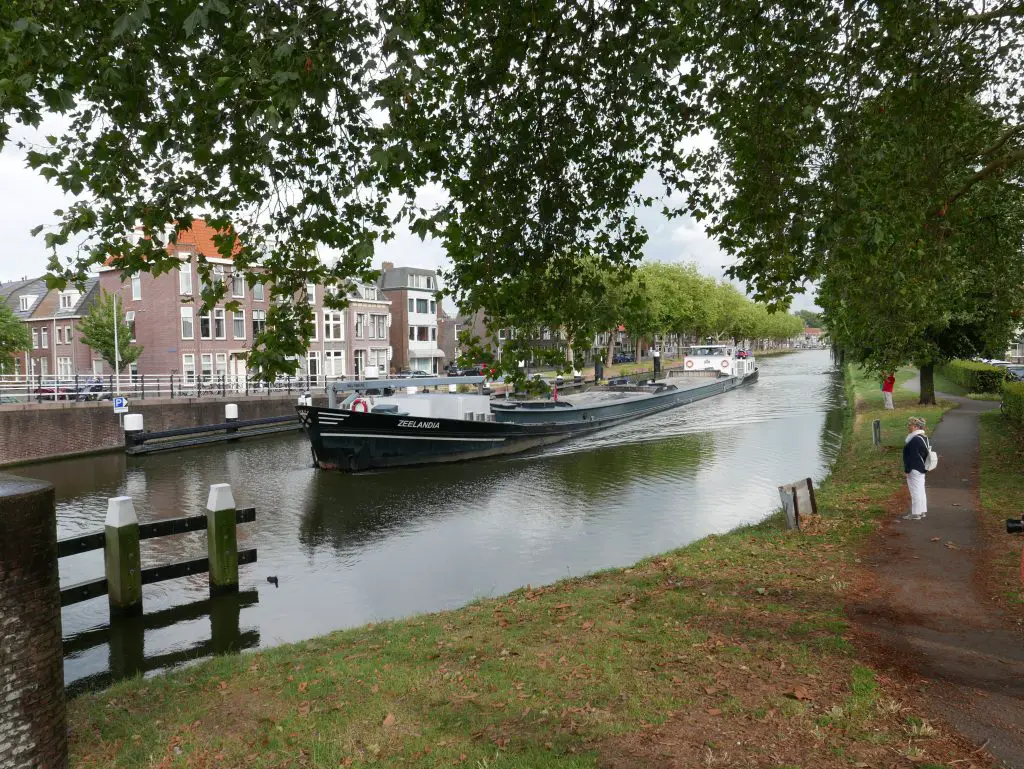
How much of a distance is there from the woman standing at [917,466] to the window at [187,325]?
45.7 m

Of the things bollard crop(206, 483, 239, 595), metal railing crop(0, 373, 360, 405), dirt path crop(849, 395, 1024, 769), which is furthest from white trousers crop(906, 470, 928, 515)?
metal railing crop(0, 373, 360, 405)

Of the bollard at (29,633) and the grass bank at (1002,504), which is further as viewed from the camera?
the grass bank at (1002,504)

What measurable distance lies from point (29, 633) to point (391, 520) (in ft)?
52.3

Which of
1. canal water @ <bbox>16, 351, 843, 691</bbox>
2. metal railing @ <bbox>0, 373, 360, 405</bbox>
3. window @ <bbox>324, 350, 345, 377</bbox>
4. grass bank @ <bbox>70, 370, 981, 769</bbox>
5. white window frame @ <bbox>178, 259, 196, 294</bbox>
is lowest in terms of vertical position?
canal water @ <bbox>16, 351, 843, 691</bbox>

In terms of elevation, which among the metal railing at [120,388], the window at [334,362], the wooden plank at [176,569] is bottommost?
the wooden plank at [176,569]

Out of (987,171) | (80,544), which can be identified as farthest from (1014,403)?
(80,544)

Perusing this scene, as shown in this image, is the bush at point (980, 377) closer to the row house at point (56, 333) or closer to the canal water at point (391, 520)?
the canal water at point (391, 520)

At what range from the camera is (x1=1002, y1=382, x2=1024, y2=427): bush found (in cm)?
2084

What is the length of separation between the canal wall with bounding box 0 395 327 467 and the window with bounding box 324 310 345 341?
71.0 feet

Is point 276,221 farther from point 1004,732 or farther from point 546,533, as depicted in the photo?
point 546,533

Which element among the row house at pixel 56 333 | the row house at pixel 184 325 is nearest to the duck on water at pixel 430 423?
the row house at pixel 184 325

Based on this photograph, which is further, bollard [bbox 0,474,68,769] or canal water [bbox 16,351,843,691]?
canal water [bbox 16,351,843,691]

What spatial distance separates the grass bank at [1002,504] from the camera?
28.6 feet

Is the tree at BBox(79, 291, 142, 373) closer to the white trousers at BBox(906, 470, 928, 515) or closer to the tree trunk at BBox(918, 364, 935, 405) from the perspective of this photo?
the tree trunk at BBox(918, 364, 935, 405)
